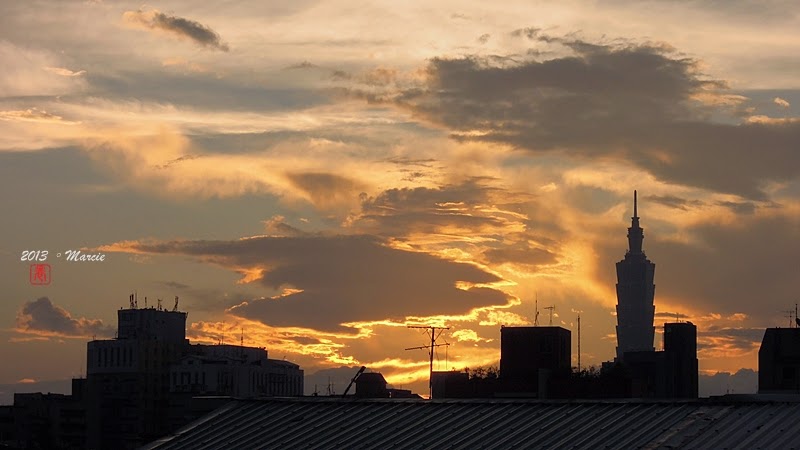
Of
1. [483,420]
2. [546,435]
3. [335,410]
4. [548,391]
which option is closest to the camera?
[546,435]

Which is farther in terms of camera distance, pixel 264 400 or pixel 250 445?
pixel 264 400

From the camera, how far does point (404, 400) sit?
226 ft

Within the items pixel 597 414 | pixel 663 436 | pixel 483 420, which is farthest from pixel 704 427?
pixel 483 420

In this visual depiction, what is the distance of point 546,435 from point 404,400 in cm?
1100

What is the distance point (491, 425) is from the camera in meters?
62.2

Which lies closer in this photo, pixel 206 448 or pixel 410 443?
pixel 410 443

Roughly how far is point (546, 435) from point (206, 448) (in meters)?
16.2

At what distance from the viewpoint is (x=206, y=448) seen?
66.9 m

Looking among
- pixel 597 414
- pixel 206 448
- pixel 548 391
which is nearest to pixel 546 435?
pixel 597 414

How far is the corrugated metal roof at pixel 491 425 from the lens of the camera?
5609cm

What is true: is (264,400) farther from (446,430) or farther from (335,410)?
(446,430)

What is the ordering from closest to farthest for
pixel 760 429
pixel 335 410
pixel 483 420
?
1. pixel 760 429
2. pixel 483 420
3. pixel 335 410

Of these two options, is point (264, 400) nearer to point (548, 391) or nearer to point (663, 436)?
point (663, 436)

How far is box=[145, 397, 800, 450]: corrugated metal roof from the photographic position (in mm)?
56094
